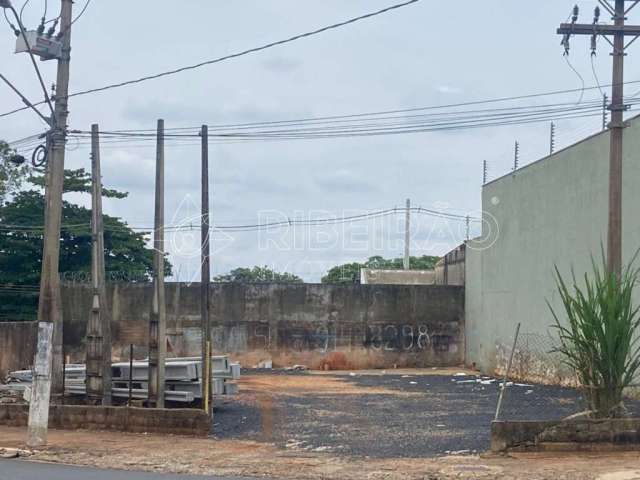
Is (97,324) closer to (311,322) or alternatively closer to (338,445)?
(338,445)

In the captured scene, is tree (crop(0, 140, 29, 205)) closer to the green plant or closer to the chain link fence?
the chain link fence

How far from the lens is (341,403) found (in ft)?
68.2

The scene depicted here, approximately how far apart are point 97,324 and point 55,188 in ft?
12.7

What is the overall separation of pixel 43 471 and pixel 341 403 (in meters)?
10.0

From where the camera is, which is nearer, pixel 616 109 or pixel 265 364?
pixel 616 109

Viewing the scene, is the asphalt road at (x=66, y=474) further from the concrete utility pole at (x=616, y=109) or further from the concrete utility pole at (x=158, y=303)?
the concrete utility pole at (x=616, y=109)

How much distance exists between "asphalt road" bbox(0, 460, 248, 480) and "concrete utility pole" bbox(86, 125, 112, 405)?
18.8 feet

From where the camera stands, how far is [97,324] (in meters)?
18.2

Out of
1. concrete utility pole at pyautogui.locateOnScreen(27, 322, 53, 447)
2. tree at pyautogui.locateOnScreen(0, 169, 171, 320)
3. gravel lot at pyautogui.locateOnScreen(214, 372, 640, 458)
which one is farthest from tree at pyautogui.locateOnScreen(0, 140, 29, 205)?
concrete utility pole at pyautogui.locateOnScreen(27, 322, 53, 447)

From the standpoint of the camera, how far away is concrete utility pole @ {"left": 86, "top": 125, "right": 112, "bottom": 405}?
18188 millimetres

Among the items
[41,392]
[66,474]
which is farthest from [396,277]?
[66,474]

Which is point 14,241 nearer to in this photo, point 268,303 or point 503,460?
point 268,303

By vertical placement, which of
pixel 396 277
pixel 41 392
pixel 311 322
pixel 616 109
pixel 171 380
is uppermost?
pixel 616 109

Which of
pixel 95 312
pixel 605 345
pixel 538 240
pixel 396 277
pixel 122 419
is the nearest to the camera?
pixel 605 345
